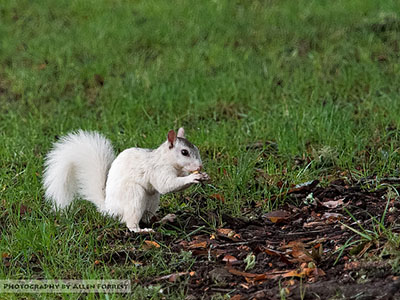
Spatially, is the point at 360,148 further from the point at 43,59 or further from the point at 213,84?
the point at 43,59

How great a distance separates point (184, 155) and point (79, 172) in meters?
0.73

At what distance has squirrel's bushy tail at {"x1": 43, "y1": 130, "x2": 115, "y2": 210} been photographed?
427 cm

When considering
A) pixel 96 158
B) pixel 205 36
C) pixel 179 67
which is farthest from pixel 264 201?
pixel 205 36

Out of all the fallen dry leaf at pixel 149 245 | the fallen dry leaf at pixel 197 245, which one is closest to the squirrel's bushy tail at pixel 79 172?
the fallen dry leaf at pixel 149 245

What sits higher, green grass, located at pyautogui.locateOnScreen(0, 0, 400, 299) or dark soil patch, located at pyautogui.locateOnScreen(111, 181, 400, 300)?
dark soil patch, located at pyautogui.locateOnScreen(111, 181, 400, 300)

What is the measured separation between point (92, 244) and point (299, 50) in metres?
4.64

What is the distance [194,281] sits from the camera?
3.44 meters

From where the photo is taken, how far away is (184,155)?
13.0ft

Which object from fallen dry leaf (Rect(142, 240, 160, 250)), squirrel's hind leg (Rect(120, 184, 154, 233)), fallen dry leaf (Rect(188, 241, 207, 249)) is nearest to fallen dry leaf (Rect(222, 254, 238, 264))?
fallen dry leaf (Rect(188, 241, 207, 249))

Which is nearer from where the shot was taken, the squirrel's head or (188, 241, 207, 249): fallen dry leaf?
(188, 241, 207, 249): fallen dry leaf

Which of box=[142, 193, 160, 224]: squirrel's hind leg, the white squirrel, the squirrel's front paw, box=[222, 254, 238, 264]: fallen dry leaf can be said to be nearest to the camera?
box=[222, 254, 238, 264]: fallen dry leaf

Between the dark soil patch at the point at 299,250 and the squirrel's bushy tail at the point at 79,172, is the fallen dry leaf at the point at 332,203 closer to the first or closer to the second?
the dark soil patch at the point at 299,250

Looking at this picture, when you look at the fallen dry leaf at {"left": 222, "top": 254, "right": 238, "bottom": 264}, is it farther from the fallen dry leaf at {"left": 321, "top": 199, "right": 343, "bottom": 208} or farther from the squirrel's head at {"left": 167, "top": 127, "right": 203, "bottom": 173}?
the fallen dry leaf at {"left": 321, "top": 199, "right": 343, "bottom": 208}

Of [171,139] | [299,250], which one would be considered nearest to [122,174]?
[171,139]
